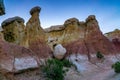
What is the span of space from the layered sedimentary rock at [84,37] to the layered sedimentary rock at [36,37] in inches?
171

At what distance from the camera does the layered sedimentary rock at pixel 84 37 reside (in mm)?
28237

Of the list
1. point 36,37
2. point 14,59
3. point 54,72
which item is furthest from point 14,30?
point 54,72

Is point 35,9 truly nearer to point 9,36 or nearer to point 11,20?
point 11,20

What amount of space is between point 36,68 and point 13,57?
2026 millimetres

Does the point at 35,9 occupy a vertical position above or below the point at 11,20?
above

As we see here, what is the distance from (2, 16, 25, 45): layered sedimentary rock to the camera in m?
25.2

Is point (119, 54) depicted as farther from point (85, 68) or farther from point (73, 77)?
point (73, 77)

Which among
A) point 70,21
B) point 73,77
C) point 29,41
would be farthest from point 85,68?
point 70,21

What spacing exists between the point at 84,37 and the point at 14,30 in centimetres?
877

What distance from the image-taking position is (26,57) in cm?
1900

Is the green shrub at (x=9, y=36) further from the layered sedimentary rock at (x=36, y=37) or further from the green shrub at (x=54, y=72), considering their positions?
the green shrub at (x=54, y=72)

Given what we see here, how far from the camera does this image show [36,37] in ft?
78.2

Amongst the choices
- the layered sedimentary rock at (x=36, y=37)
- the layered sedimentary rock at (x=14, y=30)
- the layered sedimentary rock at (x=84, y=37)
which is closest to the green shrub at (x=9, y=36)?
the layered sedimentary rock at (x=14, y=30)

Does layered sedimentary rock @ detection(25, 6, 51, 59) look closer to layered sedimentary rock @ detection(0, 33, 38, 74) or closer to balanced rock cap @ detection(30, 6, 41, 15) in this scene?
balanced rock cap @ detection(30, 6, 41, 15)
